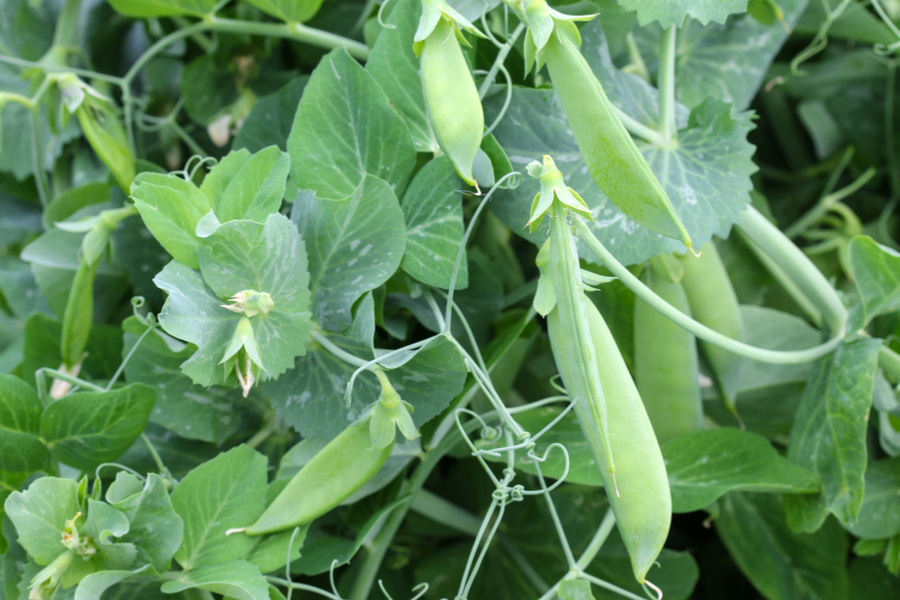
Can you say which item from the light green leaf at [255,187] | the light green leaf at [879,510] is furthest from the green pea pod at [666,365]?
the light green leaf at [255,187]

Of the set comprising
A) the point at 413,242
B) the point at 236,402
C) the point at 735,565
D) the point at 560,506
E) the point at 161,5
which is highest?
the point at 161,5

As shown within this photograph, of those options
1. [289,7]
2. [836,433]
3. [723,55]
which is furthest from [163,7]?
[836,433]

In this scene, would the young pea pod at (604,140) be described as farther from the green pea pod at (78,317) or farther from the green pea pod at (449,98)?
the green pea pod at (78,317)

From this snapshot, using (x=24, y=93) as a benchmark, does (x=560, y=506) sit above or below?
below

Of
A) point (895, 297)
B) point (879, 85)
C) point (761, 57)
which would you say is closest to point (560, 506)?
point (895, 297)

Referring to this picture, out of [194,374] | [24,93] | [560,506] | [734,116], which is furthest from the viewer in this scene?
[24,93]

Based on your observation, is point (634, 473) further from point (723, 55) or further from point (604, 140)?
point (723, 55)

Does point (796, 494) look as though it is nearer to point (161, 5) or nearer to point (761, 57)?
point (761, 57)
